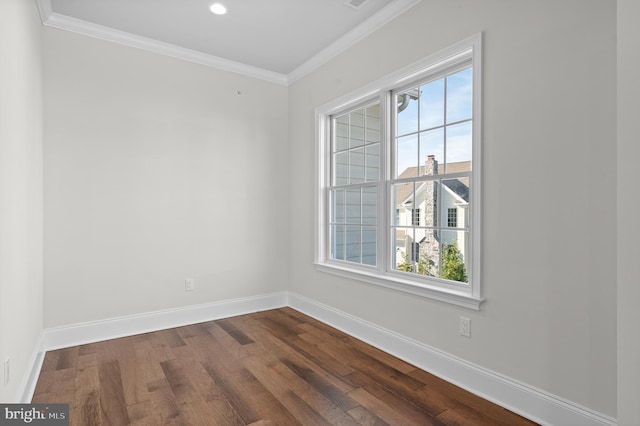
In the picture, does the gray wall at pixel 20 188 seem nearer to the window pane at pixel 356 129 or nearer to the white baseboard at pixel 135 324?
the white baseboard at pixel 135 324

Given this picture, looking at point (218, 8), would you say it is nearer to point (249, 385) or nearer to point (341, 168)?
point (341, 168)

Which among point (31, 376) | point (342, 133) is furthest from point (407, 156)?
point (31, 376)

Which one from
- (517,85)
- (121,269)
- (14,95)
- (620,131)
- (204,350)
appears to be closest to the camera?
(620,131)

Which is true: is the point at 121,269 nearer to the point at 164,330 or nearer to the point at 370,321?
the point at 164,330

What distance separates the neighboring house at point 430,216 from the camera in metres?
2.52

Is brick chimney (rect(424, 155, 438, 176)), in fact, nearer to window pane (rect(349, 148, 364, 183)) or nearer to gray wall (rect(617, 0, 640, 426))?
window pane (rect(349, 148, 364, 183))

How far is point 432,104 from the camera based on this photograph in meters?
2.76

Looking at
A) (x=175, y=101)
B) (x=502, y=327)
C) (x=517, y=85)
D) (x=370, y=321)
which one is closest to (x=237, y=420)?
(x=370, y=321)

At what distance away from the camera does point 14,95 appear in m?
1.92

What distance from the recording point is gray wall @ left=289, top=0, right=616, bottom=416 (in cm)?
175

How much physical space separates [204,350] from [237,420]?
1.13m

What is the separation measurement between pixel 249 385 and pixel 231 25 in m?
3.03

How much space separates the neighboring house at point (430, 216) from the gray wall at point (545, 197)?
275 mm

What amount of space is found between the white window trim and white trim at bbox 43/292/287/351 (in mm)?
927
